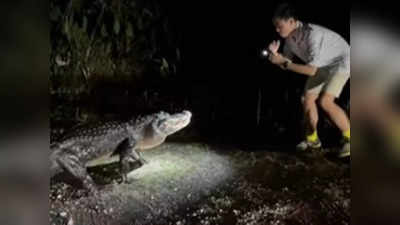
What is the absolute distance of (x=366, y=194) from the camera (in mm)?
2039

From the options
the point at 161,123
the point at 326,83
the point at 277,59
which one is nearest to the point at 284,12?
the point at 277,59

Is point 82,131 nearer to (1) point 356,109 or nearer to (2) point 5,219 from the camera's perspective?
(2) point 5,219

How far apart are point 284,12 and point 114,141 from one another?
2.81 ft

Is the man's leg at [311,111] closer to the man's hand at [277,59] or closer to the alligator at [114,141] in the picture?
the man's hand at [277,59]

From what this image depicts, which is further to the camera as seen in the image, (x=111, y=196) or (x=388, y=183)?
(x=388, y=183)

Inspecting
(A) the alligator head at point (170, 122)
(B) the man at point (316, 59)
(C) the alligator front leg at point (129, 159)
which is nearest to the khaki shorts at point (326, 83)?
(B) the man at point (316, 59)

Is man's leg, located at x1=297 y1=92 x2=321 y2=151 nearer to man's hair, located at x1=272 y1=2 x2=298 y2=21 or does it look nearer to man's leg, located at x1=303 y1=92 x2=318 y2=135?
man's leg, located at x1=303 y1=92 x2=318 y2=135

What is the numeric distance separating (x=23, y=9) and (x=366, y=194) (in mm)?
1626

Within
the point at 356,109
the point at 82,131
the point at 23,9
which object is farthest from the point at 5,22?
the point at 356,109

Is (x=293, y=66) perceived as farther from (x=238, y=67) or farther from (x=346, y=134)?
(x=346, y=134)

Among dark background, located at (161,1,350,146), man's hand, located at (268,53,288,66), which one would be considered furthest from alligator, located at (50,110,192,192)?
man's hand, located at (268,53,288,66)

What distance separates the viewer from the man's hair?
1.92 metres

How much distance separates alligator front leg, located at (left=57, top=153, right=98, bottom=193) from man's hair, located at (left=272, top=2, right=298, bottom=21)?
3.19 ft

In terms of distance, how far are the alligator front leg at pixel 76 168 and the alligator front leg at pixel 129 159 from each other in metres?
0.13
